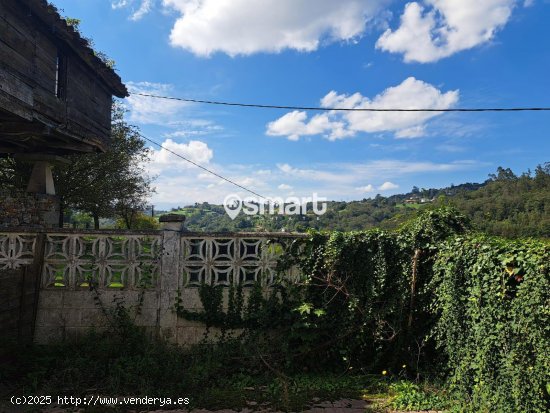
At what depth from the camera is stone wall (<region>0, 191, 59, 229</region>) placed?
7492mm

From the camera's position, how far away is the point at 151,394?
13.5 feet

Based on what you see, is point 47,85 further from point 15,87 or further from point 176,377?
point 176,377

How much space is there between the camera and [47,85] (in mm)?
7449

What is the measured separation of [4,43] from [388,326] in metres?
8.07

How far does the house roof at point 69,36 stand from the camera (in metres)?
6.64

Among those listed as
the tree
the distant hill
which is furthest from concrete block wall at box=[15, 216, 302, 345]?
the tree

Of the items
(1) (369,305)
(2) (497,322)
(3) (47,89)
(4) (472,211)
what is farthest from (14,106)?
(4) (472,211)

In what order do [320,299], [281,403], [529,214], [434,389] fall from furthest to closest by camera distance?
1. [529,214]
2. [320,299]
3. [434,389]
4. [281,403]

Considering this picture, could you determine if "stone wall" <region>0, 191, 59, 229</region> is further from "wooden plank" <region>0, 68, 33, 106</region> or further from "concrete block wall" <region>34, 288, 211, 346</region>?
"concrete block wall" <region>34, 288, 211, 346</region>

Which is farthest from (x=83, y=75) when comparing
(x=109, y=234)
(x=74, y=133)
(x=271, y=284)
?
(x=271, y=284)

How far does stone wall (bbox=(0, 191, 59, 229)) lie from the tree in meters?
5.99

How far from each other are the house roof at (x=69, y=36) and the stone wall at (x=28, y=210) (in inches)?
141

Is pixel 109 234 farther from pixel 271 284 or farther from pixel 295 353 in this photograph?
pixel 295 353

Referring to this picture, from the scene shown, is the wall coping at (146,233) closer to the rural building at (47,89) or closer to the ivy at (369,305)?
the ivy at (369,305)
